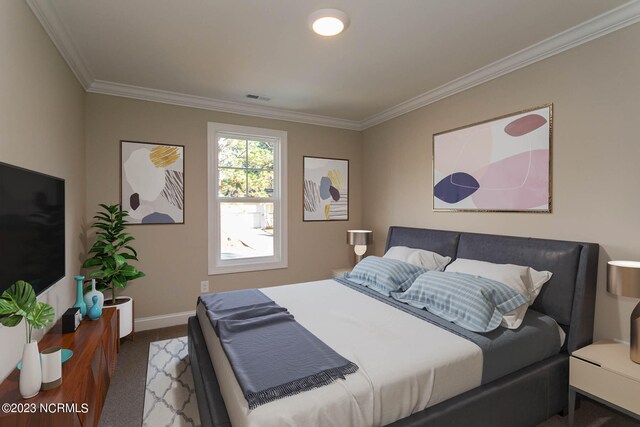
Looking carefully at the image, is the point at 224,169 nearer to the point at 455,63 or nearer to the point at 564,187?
the point at 455,63

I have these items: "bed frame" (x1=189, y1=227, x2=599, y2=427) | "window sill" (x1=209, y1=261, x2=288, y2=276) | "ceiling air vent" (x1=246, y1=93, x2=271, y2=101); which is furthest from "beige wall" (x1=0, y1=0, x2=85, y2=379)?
"ceiling air vent" (x1=246, y1=93, x2=271, y2=101)

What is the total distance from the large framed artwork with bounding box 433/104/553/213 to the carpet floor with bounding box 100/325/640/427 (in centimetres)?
141

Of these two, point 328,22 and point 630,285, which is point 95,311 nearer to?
point 328,22

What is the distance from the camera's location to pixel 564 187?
2434mm

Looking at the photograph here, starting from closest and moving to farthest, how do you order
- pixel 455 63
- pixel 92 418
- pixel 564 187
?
pixel 92 418
pixel 564 187
pixel 455 63

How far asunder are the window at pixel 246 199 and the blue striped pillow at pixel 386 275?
1479mm

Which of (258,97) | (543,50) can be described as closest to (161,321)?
(258,97)

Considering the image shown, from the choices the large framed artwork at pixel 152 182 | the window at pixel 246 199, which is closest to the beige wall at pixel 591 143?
the window at pixel 246 199

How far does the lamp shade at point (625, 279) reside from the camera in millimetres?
1828

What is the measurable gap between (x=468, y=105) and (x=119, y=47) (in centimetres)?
312

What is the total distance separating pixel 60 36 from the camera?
7.59 feet

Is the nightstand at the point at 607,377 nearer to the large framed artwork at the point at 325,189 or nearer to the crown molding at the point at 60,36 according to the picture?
the large framed artwork at the point at 325,189

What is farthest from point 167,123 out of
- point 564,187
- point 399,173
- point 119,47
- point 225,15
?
point 564,187

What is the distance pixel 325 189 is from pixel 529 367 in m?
3.08
